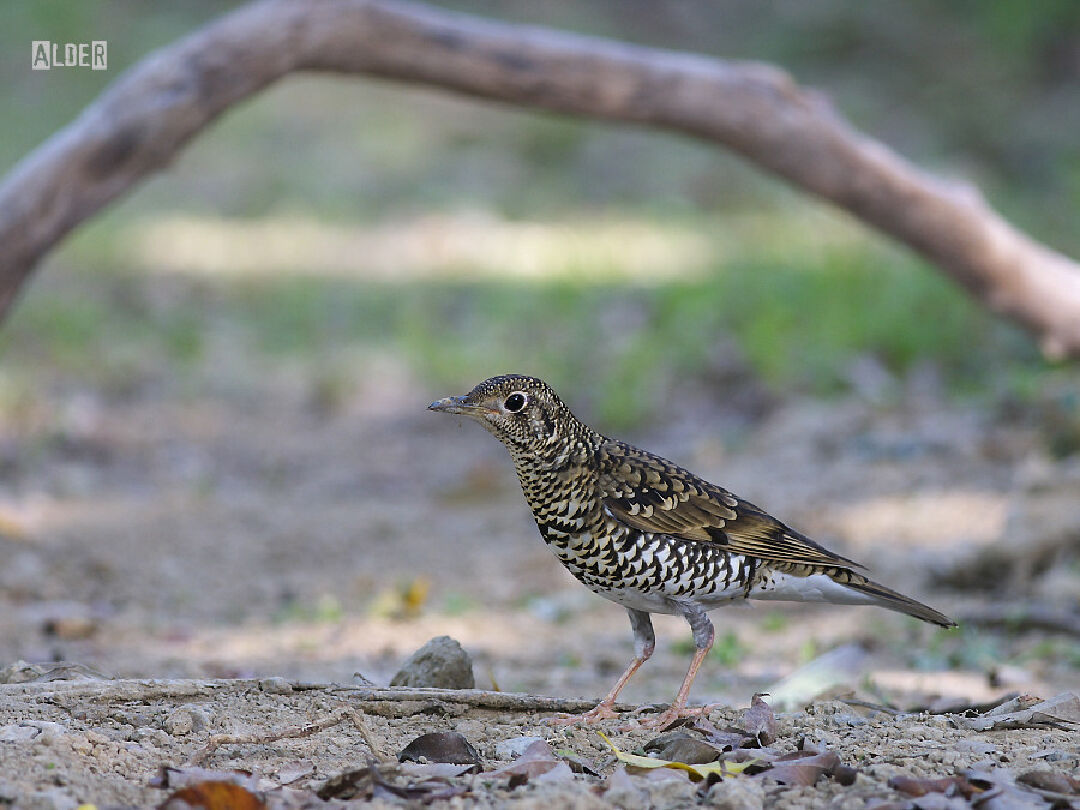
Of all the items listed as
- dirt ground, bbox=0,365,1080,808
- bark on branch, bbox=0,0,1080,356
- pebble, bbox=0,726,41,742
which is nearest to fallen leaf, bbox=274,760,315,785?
dirt ground, bbox=0,365,1080,808

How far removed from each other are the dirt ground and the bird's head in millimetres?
713

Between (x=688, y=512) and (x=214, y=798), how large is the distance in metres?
1.60

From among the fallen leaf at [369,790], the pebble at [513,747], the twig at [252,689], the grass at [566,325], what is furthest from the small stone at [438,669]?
the grass at [566,325]

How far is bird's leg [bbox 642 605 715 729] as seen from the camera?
11.2 ft

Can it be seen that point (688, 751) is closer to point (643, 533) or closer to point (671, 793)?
point (671, 793)

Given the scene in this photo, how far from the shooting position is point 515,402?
11.6 ft

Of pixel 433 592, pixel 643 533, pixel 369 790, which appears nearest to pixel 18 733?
pixel 369 790

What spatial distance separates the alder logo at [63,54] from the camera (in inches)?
593

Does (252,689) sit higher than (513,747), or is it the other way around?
(252,689)

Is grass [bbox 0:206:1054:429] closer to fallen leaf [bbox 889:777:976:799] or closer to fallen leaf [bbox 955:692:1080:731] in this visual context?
fallen leaf [bbox 955:692:1080:731]

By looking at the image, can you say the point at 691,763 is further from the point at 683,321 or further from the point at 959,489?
the point at 683,321

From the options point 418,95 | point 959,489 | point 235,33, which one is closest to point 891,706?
point 959,489

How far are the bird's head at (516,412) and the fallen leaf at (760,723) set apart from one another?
834mm

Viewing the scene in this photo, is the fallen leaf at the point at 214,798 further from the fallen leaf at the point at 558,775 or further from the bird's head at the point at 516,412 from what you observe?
the bird's head at the point at 516,412
